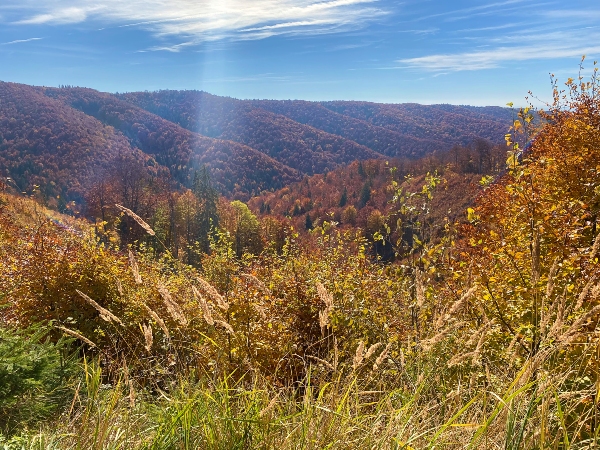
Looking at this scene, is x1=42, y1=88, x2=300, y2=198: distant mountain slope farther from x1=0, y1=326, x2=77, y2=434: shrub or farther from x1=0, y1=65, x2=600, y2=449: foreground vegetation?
x1=0, y1=326, x2=77, y2=434: shrub

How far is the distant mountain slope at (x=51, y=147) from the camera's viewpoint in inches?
5084

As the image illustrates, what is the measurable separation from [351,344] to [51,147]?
173838 millimetres

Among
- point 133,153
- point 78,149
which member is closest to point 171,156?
point 133,153

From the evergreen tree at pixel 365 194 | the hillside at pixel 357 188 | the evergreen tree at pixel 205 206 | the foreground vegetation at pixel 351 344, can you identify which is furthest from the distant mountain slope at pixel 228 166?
the foreground vegetation at pixel 351 344

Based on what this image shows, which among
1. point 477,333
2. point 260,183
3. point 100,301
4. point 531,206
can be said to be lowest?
point 260,183

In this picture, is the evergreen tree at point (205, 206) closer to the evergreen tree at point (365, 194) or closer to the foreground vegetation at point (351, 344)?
the foreground vegetation at point (351, 344)

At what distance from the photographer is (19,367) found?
10.4 feet

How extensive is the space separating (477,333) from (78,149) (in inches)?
6730

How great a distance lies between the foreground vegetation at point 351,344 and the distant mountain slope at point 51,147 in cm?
11942

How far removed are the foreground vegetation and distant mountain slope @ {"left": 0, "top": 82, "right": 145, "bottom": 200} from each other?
119 m

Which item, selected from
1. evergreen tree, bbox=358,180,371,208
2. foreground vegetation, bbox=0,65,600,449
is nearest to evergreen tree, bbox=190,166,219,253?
foreground vegetation, bbox=0,65,600,449

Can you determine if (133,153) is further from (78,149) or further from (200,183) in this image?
(200,183)

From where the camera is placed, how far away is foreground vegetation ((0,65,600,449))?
78.8 inches

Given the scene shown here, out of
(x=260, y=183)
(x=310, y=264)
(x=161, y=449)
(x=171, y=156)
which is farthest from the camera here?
(x=171, y=156)
